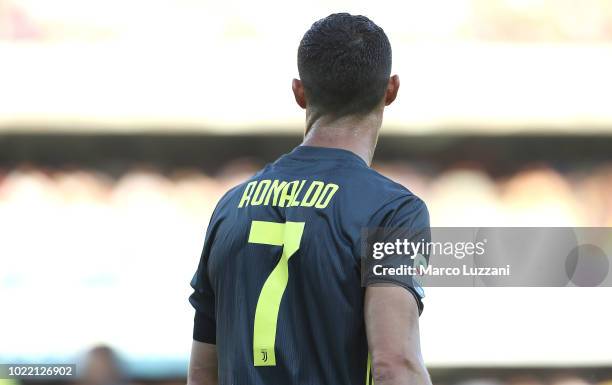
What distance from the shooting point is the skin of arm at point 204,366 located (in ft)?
5.20

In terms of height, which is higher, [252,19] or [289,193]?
[252,19]

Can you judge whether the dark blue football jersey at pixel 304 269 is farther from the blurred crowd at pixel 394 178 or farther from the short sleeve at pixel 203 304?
the blurred crowd at pixel 394 178

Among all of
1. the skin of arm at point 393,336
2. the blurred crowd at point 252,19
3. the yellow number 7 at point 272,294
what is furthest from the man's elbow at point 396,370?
the blurred crowd at point 252,19

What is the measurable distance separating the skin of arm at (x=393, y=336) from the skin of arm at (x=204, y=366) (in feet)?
1.05

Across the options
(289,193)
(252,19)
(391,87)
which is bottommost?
(289,193)

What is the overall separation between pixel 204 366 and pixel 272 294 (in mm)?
231

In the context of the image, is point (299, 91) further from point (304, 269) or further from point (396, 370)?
point (396, 370)

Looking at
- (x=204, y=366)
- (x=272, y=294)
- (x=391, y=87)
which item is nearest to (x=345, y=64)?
(x=391, y=87)

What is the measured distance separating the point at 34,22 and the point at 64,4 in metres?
0.08

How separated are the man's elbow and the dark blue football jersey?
3.0 inches

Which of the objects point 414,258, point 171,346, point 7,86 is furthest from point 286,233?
point 7,86

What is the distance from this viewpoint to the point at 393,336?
1.34 m

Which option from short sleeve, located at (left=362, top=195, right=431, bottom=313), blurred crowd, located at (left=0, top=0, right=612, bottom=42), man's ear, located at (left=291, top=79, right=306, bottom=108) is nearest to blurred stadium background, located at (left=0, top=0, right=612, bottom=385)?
blurred crowd, located at (left=0, top=0, right=612, bottom=42)

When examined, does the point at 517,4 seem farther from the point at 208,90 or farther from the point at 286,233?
the point at 286,233
